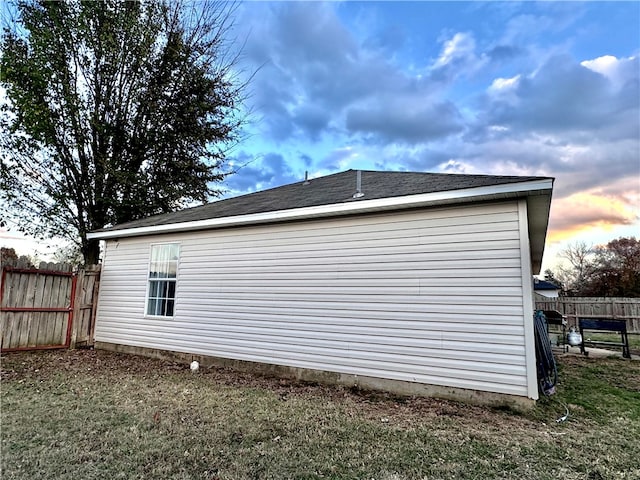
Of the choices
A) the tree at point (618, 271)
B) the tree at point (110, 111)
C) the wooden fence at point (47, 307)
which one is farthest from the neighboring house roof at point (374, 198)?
the tree at point (618, 271)

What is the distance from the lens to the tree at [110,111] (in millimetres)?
10633

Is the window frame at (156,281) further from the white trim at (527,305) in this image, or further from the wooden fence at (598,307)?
the wooden fence at (598,307)

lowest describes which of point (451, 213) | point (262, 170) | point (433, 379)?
point (433, 379)

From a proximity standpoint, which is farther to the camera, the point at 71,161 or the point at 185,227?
the point at 71,161

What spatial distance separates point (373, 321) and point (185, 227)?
419cm

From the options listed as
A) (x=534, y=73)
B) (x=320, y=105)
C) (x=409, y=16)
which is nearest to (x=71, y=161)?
(x=320, y=105)

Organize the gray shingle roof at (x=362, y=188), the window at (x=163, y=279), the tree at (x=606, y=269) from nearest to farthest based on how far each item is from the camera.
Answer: the gray shingle roof at (x=362, y=188) → the window at (x=163, y=279) → the tree at (x=606, y=269)

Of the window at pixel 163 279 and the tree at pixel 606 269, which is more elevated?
the tree at pixel 606 269

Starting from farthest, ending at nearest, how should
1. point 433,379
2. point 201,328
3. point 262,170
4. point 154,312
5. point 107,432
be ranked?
point 262,170
point 154,312
point 201,328
point 433,379
point 107,432

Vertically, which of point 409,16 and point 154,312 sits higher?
point 409,16

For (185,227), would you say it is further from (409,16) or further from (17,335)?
(409,16)

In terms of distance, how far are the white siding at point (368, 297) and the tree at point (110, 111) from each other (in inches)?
242

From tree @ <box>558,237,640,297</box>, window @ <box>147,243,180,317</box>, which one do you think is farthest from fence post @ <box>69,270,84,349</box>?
tree @ <box>558,237,640,297</box>

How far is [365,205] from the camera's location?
5117 millimetres
